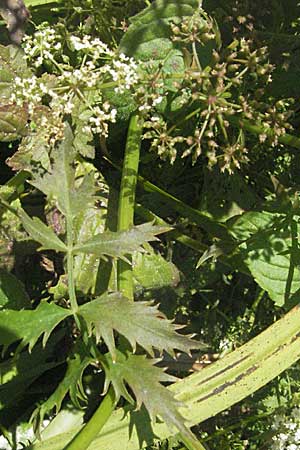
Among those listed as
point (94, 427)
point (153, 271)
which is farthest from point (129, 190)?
point (94, 427)

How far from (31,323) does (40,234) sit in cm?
15

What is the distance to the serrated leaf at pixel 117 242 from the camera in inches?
50.5

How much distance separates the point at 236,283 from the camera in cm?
172

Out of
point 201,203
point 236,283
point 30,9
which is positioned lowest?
point 236,283

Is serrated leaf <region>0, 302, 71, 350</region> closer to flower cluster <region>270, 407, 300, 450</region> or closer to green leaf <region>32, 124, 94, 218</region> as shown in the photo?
green leaf <region>32, 124, 94, 218</region>

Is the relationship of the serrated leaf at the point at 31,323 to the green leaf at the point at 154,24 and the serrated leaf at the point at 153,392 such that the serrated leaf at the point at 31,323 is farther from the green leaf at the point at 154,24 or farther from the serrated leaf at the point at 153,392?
the green leaf at the point at 154,24

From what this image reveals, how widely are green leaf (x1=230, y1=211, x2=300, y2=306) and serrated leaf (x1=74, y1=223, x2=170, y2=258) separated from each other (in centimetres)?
23

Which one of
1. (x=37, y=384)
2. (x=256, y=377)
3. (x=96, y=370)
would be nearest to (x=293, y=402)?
(x=256, y=377)

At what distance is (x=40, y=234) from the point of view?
4.23 ft

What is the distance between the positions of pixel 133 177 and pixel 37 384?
0.52 m

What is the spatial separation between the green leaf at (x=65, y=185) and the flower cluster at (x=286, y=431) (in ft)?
2.15

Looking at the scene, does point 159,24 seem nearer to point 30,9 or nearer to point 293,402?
point 30,9

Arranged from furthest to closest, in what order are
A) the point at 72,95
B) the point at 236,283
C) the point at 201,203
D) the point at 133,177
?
1. the point at 236,283
2. the point at 201,203
3. the point at 133,177
4. the point at 72,95

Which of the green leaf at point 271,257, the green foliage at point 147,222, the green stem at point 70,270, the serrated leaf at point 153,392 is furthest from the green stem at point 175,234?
the serrated leaf at point 153,392
